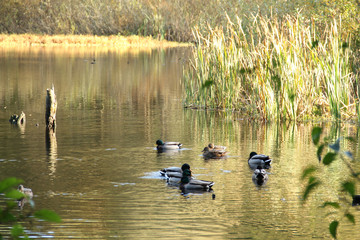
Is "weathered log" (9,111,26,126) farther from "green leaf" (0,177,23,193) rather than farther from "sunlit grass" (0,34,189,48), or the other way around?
"sunlit grass" (0,34,189,48)

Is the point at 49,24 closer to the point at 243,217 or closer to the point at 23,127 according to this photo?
→ the point at 23,127

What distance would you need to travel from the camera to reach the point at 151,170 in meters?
12.4

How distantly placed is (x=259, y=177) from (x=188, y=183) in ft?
4.50

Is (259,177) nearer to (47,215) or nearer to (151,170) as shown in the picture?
(151,170)

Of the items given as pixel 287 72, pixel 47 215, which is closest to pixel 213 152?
pixel 287 72

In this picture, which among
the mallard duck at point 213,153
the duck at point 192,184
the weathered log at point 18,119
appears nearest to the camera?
the duck at point 192,184

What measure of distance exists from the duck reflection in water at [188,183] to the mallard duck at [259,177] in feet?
3.38

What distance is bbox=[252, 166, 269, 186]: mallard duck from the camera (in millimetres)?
11422

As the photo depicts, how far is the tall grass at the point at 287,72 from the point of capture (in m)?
17.5

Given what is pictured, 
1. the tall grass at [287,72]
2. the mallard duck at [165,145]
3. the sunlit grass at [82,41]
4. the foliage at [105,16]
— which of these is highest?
the foliage at [105,16]

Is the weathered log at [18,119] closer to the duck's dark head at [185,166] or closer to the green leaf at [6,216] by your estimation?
the duck's dark head at [185,166]

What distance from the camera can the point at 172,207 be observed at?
32.0 feet

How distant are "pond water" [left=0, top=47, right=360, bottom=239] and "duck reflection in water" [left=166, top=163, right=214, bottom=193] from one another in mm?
130

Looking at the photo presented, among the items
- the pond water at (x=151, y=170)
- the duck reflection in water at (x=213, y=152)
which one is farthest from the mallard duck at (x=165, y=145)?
the duck reflection in water at (x=213, y=152)
